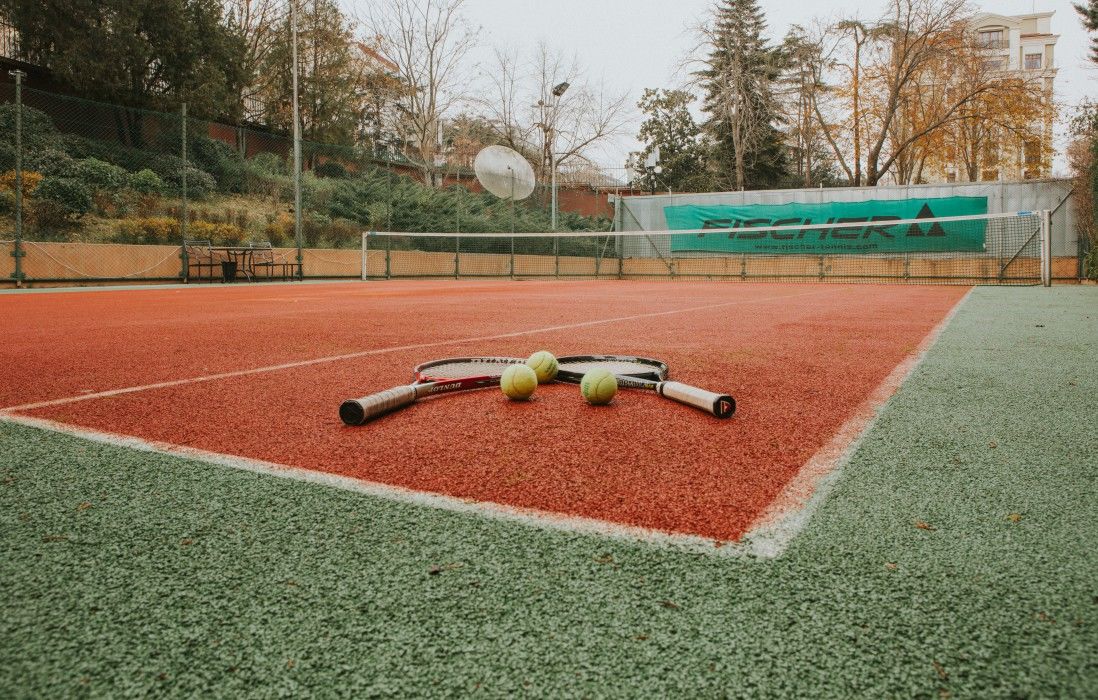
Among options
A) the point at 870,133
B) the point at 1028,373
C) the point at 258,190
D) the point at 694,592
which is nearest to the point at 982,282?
the point at 870,133

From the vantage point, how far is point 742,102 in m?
33.7

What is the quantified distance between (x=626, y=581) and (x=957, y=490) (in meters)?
0.98

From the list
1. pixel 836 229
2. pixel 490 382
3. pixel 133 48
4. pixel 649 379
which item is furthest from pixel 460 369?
pixel 836 229

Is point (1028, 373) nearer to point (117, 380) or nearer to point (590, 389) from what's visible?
point (590, 389)

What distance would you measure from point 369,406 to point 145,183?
18315 mm

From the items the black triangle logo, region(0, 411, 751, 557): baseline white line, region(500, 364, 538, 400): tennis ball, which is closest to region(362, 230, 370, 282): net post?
the black triangle logo

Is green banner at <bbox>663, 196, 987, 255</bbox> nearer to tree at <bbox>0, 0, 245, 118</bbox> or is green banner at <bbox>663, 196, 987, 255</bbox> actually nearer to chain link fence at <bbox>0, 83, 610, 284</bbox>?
chain link fence at <bbox>0, 83, 610, 284</bbox>

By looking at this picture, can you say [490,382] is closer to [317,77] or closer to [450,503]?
[450,503]

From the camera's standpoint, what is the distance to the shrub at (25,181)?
1488 cm

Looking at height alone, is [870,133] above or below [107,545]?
above

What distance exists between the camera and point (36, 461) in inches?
77.6

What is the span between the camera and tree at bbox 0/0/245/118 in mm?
19094

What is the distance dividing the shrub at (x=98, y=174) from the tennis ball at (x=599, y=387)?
1741 centimetres

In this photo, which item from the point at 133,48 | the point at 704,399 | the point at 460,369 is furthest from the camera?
the point at 133,48
